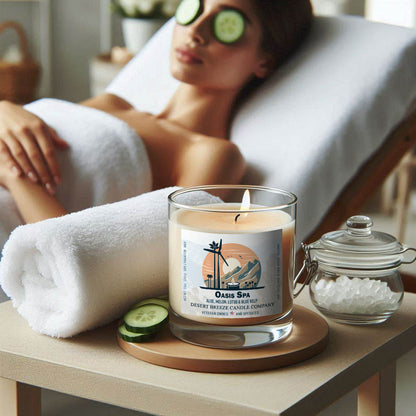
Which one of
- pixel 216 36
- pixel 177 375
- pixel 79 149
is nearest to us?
pixel 177 375

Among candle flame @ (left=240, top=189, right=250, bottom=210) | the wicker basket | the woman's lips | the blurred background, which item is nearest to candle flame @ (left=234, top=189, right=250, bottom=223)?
candle flame @ (left=240, top=189, right=250, bottom=210)

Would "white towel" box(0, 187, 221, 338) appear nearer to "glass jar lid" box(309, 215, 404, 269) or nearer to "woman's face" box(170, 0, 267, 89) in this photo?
"glass jar lid" box(309, 215, 404, 269)

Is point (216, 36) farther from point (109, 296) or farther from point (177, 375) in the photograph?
point (177, 375)

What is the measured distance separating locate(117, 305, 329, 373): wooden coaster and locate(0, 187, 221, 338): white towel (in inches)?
2.1

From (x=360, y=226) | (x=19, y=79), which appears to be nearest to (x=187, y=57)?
(x=360, y=226)

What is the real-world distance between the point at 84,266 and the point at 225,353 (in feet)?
0.54

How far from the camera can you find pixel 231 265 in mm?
631

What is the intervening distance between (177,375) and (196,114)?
967 millimetres

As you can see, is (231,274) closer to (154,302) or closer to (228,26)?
(154,302)

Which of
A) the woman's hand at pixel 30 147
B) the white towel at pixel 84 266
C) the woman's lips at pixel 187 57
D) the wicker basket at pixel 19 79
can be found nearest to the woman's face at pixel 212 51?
the woman's lips at pixel 187 57

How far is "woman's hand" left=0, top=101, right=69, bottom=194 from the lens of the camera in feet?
4.20

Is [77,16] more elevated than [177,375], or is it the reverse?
[77,16]

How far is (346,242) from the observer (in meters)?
0.75

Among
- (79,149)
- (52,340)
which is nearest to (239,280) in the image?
(52,340)
